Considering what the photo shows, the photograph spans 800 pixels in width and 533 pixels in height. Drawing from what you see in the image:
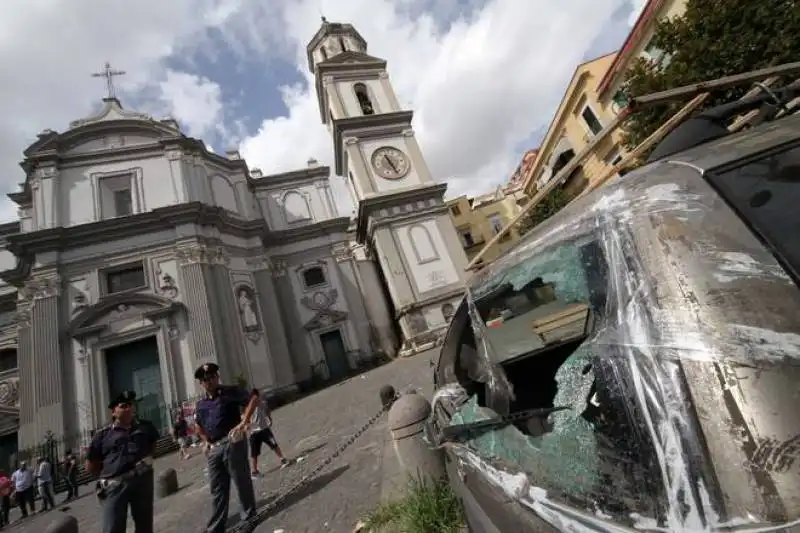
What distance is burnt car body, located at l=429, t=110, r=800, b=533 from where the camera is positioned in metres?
0.74

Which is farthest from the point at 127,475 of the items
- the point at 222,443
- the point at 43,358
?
the point at 43,358

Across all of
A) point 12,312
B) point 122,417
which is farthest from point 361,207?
point 12,312

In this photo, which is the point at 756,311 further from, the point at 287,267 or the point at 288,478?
the point at 287,267

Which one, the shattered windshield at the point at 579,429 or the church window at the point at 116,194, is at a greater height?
the church window at the point at 116,194

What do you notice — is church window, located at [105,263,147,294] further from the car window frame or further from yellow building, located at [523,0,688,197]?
the car window frame

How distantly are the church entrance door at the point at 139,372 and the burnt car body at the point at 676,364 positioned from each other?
51.0 feet

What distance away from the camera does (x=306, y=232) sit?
64.3 feet

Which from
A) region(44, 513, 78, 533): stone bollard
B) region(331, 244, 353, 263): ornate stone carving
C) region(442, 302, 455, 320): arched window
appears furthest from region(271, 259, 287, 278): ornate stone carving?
region(44, 513, 78, 533): stone bollard

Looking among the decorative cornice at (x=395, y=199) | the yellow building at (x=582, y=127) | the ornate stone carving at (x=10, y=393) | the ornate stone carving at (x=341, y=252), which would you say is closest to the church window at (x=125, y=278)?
the ornate stone carving at (x=10, y=393)

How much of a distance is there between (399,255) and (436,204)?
3.40 m

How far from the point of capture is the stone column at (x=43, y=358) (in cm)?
1202

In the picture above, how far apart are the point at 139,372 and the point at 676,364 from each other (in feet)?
55.7

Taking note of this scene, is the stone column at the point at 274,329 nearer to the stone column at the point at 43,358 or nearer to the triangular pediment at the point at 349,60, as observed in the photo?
the stone column at the point at 43,358

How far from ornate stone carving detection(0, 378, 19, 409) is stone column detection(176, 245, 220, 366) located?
8.20 meters
